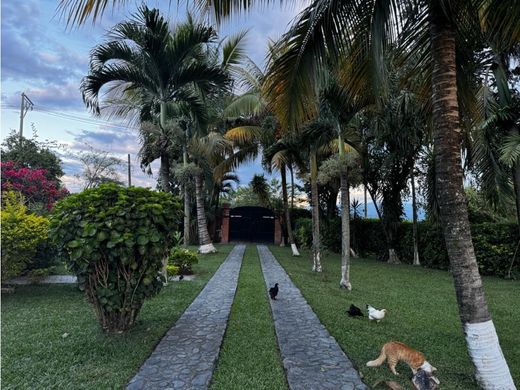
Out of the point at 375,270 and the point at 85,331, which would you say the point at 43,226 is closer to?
the point at 85,331

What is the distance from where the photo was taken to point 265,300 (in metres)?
6.64

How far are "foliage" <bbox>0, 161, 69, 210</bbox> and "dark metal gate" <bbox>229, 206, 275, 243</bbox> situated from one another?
46.1 ft

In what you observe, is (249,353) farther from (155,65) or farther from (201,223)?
(201,223)

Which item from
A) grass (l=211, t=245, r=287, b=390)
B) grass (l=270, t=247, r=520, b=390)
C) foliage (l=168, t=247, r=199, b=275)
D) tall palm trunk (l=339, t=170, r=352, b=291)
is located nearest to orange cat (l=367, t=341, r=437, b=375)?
grass (l=270, t=247, r=520, b=390)

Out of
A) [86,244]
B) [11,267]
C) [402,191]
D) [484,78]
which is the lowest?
[11,267]

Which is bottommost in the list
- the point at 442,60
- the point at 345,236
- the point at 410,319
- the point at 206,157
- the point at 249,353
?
the point at 410,319

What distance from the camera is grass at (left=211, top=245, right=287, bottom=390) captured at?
317 centimetres

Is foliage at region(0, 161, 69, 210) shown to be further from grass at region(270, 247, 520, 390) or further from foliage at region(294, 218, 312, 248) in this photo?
foliage at region(294, 218, 312, 248)

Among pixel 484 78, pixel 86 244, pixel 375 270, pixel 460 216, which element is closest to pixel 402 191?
pixel 375 270

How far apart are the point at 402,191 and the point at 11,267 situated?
1341 centimetres

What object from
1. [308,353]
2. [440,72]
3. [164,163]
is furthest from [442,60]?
[164,163]

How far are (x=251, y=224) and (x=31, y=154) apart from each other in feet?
46.1

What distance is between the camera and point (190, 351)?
3.90 metres

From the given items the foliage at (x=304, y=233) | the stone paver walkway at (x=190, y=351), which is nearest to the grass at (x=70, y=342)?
the stone paver walkway at (x=190, y=351)
